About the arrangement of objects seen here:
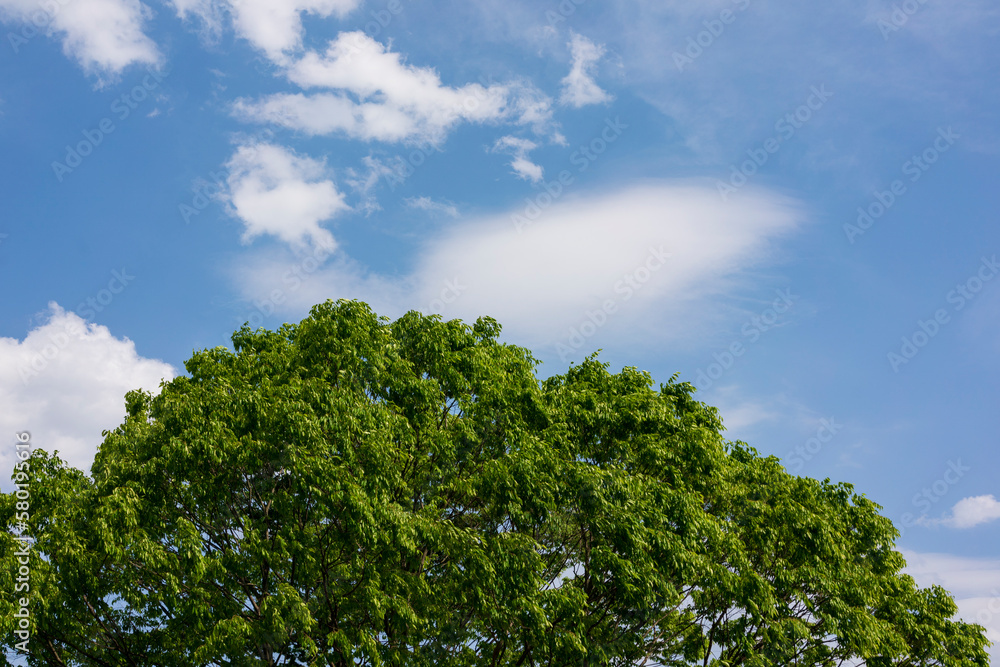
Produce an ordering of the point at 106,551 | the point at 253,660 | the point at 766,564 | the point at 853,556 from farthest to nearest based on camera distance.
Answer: the point at 853,556 < the point at 766,564 < the point at 253,660 < the point at 106,551

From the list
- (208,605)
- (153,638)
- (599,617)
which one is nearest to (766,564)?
(599,617)

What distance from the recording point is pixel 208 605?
1434cm

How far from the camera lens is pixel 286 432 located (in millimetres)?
14477

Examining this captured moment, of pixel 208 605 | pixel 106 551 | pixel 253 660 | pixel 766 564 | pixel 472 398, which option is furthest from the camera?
pixel 766 564

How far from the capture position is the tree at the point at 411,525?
14.2 metres

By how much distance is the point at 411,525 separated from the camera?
14211 mm

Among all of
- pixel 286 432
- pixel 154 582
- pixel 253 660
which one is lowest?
pixel 253 660

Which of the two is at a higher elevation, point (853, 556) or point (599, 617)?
point (853, 556)

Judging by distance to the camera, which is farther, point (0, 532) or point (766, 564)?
point (766, 564)

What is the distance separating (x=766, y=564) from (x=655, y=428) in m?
4.52

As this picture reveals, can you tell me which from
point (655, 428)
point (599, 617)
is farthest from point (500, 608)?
point (655, 428)

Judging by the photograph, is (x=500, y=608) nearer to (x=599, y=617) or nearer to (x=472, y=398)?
(x=599, y=617)

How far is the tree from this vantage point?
560 inches

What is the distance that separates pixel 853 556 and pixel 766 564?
3.70 meters
